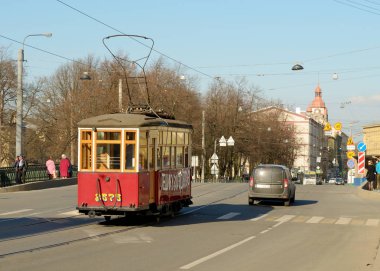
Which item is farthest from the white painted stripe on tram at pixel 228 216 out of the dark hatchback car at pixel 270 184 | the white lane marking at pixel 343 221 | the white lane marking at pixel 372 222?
the white lane marking at pixel 372 222

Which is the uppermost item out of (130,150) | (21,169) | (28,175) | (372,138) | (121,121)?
(372,138)

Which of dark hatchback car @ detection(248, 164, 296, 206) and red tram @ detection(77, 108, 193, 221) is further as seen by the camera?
dark hatchback car @ detection(248, 164, 296, 206)

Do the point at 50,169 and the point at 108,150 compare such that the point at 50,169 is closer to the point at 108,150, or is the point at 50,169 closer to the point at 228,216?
the point at 228,216

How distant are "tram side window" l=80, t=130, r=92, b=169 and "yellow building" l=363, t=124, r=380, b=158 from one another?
42295 mm

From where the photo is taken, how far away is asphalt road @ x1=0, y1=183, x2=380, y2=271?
11.3 m

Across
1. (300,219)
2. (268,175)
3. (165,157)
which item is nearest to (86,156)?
(165,157)

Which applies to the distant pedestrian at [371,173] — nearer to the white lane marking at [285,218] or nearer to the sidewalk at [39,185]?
the white lane marking at [285,218]

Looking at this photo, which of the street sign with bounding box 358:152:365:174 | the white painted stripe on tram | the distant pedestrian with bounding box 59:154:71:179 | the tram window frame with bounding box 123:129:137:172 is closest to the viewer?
the tram window frame with bounding box 123:129:137:172

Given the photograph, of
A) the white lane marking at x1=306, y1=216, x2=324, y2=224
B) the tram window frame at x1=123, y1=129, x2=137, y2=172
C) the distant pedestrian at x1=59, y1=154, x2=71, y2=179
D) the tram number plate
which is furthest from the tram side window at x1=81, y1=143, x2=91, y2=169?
the distant pedestrian at x1=59, y1=154, x2=71, y2=179

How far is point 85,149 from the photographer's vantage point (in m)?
18.3

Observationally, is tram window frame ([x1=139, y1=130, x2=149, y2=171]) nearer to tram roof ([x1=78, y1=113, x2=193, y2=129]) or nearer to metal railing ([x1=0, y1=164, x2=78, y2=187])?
tram roof ([x1=78, y1=113, x2=193, y2=129])

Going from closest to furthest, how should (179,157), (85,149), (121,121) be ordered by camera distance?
(121,121) < (85,149) < (179,157)

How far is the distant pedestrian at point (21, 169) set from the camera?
113 feet

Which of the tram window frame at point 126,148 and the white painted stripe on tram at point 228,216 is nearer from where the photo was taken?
the tram window frame at point 126,148
